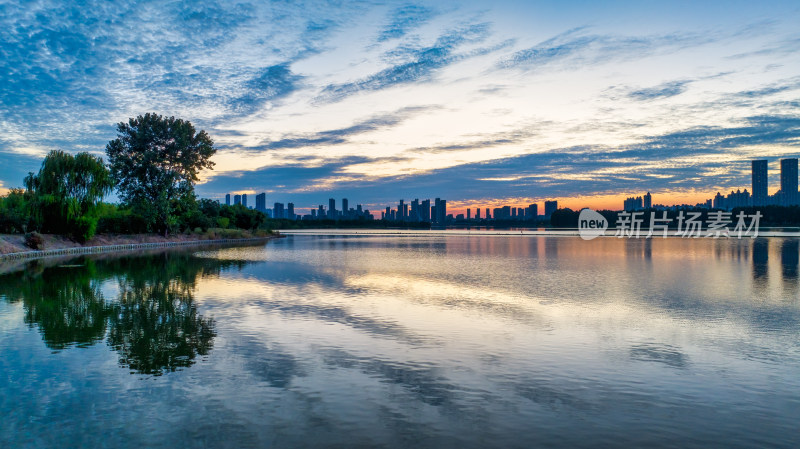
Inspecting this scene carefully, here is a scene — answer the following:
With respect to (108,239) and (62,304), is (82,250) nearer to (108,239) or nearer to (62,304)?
(108,239)

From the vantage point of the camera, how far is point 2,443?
21.7 feet

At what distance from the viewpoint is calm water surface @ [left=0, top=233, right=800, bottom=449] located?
23.0ft

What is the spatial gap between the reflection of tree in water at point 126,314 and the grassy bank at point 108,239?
1570cm

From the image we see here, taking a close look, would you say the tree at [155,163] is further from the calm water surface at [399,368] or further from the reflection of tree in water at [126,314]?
the calm water surface at [399,368]

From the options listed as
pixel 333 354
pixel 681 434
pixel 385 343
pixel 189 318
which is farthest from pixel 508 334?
pixel 189 318

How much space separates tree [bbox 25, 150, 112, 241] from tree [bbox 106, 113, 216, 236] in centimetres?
1140

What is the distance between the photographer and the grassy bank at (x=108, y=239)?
128 ft

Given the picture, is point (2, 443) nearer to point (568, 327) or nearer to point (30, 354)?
point (30, 354)

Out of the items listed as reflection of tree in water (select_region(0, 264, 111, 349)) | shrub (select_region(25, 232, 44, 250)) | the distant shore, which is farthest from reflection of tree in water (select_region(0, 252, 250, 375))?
shrub (select_region(25, 232, 44, 250))

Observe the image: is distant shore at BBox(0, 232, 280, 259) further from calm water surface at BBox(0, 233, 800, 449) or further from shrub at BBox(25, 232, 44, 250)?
calm water surface at BBox(0, 233, 800, 449)

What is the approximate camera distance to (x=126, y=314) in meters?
15.1

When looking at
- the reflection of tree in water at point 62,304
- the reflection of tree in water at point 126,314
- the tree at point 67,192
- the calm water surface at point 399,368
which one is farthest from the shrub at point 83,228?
the calm water surface at point 399,368

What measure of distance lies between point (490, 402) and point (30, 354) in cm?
980

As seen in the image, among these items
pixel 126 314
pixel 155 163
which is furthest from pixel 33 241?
pixel 126 314
